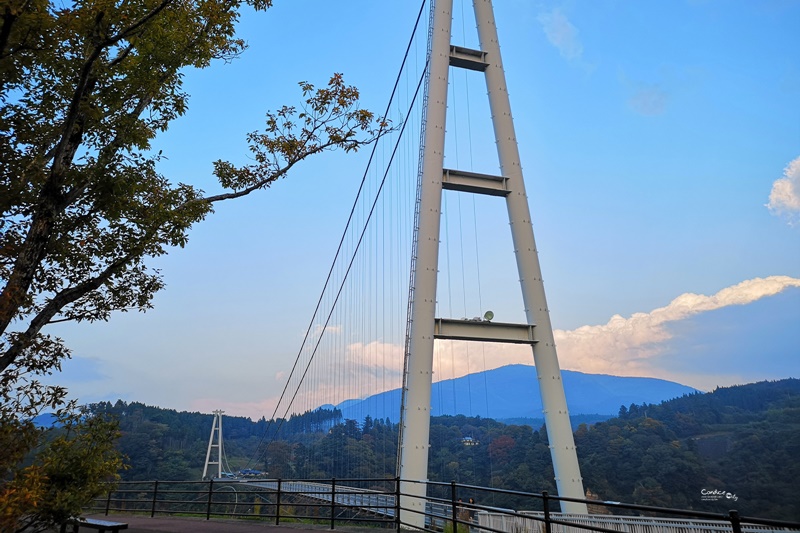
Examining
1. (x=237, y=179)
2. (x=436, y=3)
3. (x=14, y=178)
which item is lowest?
(x=14, y=178)

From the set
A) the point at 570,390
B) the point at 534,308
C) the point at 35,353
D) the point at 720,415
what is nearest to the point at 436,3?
the point at 534,308

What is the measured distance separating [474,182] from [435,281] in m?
2.39

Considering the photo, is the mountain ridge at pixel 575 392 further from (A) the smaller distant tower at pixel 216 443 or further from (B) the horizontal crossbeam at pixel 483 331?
(B) the horizontal crossbeam at pixel 483 331

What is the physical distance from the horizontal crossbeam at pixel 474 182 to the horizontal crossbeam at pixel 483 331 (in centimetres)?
272

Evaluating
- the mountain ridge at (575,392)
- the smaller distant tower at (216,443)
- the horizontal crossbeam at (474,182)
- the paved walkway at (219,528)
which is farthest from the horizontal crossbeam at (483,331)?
the mountain ridge at (575,392)

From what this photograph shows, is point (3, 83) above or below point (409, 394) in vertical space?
above

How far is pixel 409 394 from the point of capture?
935cm

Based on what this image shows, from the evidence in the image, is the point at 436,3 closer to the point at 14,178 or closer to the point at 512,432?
the point at 14,178

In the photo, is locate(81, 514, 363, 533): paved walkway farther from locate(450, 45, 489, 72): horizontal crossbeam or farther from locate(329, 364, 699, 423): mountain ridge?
locate(329, 364, 699, 423): mountain ridge

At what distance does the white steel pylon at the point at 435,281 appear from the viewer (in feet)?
30.1

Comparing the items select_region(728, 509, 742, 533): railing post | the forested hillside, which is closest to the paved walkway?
select_region(728, 509, 742, 533): railing post

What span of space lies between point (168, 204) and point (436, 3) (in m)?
8.37

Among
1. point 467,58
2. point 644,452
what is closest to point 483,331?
point 467,58

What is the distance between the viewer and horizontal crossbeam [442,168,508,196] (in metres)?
10.8
